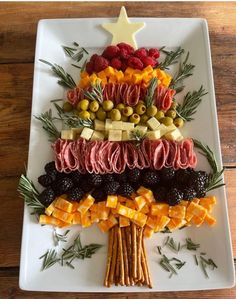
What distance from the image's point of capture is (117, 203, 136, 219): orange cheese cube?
1.20 metres

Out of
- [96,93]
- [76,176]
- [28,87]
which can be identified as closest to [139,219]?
[76,176]

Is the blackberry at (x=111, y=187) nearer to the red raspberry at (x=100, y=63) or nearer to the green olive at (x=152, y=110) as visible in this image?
the green olive at (x=152, y=110)

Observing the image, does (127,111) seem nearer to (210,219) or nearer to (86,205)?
(86,205)

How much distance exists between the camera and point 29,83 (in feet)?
4.90

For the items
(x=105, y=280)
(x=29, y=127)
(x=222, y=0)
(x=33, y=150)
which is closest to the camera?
(x=105, y=280)

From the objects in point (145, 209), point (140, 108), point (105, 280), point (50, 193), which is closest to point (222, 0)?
point (140, 108)

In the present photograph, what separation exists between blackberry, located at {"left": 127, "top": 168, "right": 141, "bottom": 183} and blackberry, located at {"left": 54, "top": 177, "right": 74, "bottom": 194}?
195 mm

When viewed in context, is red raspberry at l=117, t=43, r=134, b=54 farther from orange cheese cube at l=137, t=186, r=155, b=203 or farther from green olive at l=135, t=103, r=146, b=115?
orange cheese cube at l=137, t=186, r=155, b=203

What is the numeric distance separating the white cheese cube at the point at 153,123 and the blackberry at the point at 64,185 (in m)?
0.34

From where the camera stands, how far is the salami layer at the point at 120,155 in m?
1.24

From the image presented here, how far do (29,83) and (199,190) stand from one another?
788mm

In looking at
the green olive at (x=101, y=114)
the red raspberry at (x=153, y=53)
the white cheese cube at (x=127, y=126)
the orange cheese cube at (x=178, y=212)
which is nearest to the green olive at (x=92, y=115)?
the green olive at (x=101, y=114)

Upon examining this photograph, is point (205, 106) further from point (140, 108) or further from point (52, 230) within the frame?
point (52, 230)

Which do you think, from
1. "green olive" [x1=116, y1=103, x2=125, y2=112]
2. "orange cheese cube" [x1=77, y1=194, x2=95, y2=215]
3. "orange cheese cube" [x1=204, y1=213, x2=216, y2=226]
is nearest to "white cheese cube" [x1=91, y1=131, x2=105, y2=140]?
"green olive" [x1=116, y1=103, x2=125, y2=112]
